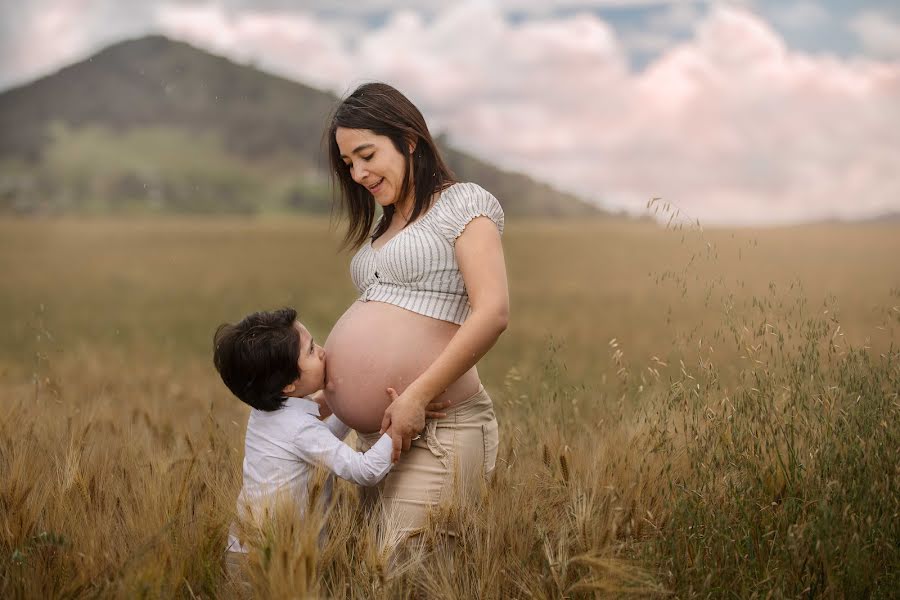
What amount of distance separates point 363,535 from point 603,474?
0.90 metres

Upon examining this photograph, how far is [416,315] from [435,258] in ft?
0.73

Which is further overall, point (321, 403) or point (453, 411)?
point (321, 403)

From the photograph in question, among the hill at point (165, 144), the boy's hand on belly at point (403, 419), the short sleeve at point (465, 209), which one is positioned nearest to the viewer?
the boy's hand on belly at point (403, 419)

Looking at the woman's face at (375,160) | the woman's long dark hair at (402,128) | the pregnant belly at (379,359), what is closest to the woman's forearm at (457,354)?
the pregnant belly at (379,359)

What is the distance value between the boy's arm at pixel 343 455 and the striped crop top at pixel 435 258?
54 centimetres

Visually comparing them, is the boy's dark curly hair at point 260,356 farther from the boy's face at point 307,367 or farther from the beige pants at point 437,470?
the beige pants at point 437,470

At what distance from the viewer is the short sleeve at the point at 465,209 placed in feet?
9.53

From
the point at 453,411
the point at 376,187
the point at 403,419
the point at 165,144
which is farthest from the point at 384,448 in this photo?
the point at 165,144

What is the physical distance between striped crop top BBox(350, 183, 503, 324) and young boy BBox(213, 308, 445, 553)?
1.19 feet

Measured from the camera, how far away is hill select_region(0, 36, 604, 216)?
101 m

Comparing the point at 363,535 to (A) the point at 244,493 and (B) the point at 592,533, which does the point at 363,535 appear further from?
(B) the point at 592,533

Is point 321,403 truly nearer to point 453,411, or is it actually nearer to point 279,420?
point 279,420

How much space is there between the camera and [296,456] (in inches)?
113

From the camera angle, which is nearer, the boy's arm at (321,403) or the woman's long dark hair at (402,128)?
the woman's long dark hair at (402,128)
